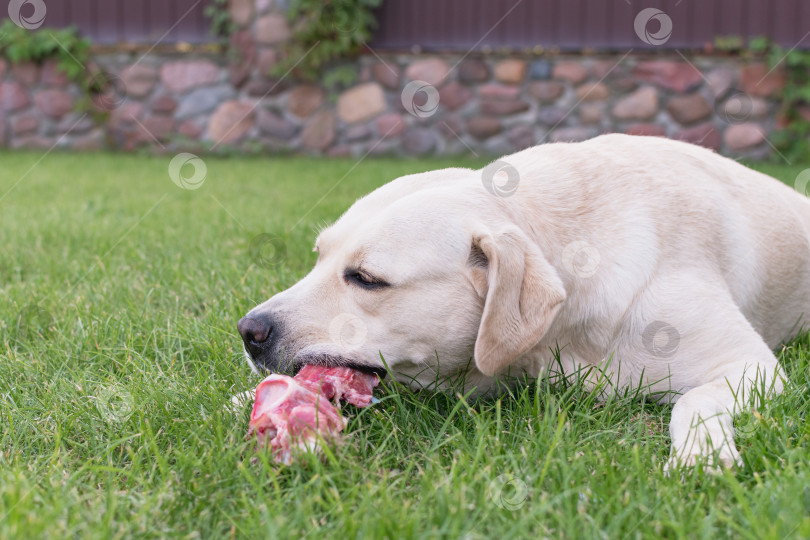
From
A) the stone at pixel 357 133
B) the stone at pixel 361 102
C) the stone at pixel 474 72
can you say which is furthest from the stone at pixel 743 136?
the stone at pixel 357 133

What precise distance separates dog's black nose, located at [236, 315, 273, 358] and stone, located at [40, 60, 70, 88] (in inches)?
366

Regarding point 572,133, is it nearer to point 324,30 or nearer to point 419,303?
point 324,30

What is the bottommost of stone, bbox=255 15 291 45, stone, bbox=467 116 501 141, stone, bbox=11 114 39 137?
stone, bbox=467 116 501 141

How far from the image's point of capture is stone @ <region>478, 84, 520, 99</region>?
9.45 meters

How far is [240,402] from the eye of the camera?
2.27 m

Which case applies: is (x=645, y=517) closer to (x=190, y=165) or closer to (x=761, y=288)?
(x=761, y=288)

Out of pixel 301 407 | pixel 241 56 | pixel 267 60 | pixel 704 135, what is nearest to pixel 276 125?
pixel 267 60

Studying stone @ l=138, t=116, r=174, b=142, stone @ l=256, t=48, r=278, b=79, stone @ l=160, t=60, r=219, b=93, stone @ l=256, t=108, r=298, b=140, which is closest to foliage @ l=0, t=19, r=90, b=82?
stone @ l=138, t=116, r=174, b=142

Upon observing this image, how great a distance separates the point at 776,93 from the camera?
8758 millimetres

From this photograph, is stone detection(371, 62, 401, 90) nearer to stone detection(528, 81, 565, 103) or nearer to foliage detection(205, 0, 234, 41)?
stone detection(528, 81, 565, 103)

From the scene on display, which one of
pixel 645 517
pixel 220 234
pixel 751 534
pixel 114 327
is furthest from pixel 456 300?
pixel 220 234

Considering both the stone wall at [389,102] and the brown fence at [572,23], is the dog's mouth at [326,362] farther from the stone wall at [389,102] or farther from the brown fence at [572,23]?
the brown fence at [572,23]

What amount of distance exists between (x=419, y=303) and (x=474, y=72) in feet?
25.1

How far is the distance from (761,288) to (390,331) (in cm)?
142
